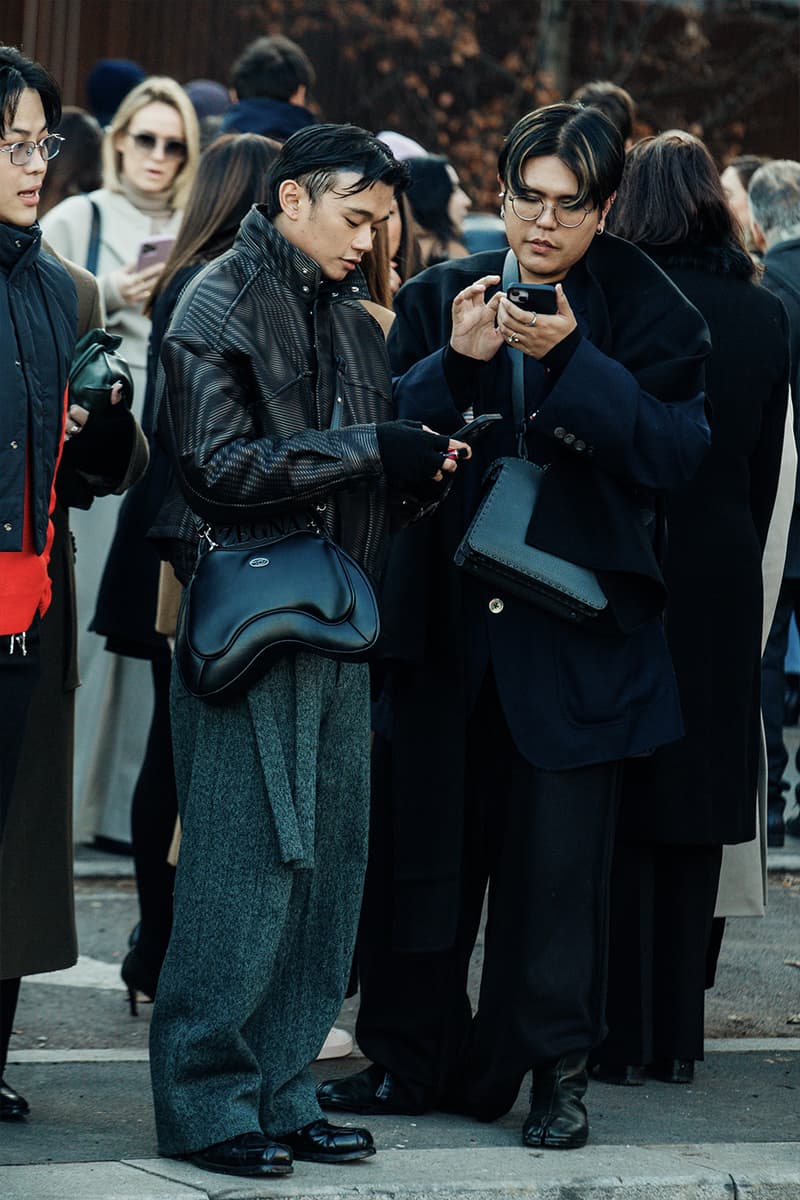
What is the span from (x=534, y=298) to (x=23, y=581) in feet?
3.61

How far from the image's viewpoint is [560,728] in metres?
4.16

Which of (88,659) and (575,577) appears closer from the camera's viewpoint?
(575,577)

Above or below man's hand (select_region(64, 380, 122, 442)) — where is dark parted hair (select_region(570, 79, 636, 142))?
above

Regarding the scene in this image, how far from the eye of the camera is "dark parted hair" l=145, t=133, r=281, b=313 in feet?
17.1

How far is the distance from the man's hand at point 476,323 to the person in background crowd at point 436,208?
284 cm

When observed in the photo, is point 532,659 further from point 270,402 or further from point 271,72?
point 271,72

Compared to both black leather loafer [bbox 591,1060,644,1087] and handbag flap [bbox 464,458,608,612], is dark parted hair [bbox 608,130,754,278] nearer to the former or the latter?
handbag flap [bbox 464,458,608,612]

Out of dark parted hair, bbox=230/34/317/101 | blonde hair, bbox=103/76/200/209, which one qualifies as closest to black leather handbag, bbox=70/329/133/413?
blonde hair, bbox=103/76/200/209

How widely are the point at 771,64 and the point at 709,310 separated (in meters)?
10.7

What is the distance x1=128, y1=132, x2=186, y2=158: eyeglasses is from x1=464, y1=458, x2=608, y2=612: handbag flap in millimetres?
3059

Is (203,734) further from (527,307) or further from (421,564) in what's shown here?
(527,307)

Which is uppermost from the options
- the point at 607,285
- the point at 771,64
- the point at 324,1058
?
the point at 771,64

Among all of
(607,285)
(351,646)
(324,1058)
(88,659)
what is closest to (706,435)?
(607,285)

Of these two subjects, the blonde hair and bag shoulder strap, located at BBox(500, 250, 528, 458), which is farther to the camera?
the blonde hair
